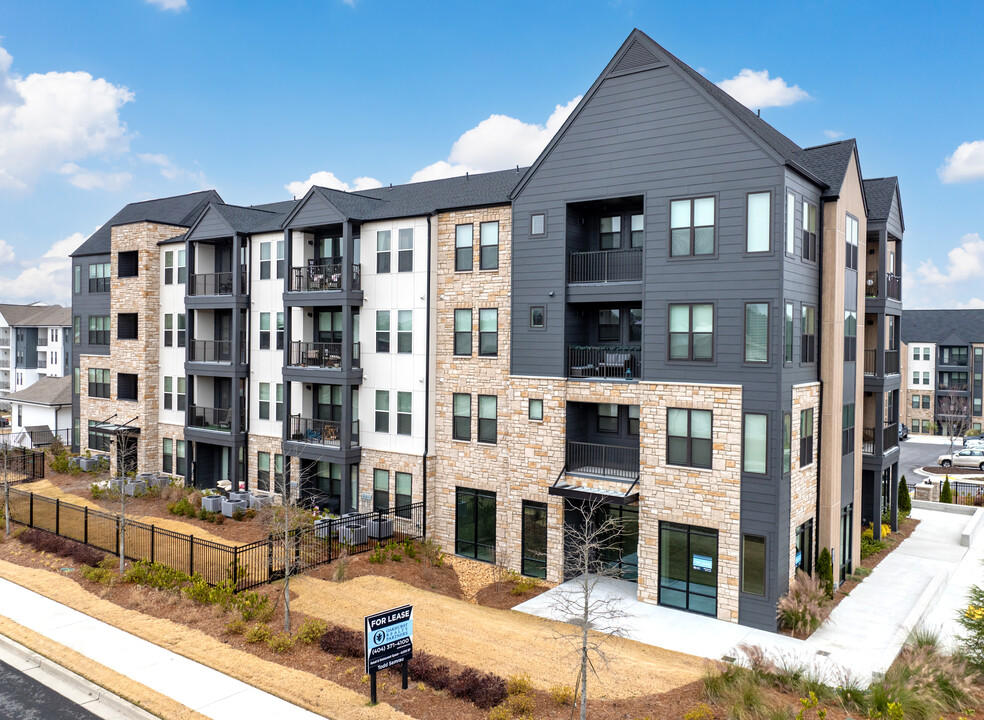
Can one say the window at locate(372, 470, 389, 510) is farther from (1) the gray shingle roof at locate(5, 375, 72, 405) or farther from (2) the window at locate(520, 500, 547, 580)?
(1) the gray shingle roof at locate(5, 375, 72, 405)

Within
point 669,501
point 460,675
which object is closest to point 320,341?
point 669,501

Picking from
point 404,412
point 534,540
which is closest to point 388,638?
point 534,540

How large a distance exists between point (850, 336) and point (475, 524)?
14.6 m

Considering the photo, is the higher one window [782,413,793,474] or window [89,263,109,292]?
window [89,263,109,292]

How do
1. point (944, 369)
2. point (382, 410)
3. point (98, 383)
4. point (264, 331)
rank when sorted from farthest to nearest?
point (944, 369) → point (98, 383) → point (264, 331) → point (382, 410)

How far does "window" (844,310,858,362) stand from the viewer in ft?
75.5

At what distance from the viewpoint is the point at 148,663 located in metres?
14.7

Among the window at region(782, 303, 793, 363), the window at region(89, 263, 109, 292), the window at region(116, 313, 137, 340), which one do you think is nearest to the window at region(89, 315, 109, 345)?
the window at region(89, 263, 109, 292)

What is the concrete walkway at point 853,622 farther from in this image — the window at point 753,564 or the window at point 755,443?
the window at point 755,443

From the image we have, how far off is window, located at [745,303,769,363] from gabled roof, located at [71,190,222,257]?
95.9 feet

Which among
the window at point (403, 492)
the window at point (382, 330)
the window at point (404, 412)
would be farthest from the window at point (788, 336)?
the window at point (382, 330)

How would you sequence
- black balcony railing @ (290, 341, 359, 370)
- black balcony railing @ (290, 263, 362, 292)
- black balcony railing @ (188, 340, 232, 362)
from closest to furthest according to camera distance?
black balcony railing @ (290, 263, 362, 292) → black balcony railing @ (290, 341, 359, 370) → black balcony railing @ (188, 340, 232, 362)

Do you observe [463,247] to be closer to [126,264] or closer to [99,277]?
[126,264]

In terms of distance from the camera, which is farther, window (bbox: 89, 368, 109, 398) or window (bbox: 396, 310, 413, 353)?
window (bbox: 89, 368, 109, 398)
